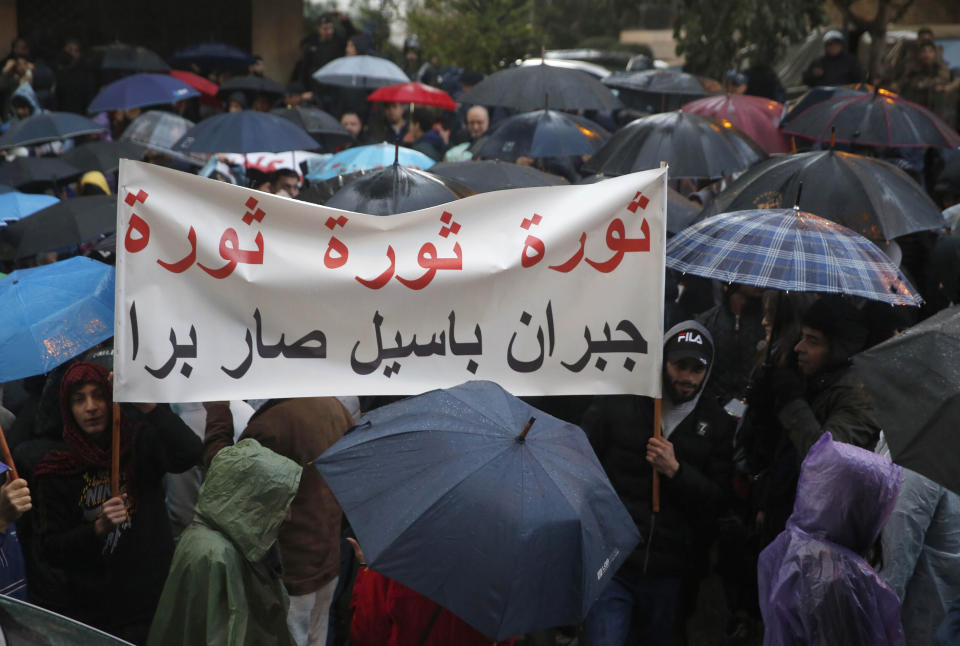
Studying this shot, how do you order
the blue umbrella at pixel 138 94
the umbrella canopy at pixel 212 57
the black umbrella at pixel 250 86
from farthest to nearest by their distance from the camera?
1. the umbrella canopy at pixel 212 57
2. the black umbrella at pixel 250 86
3. the blue umbrella at pixel 138 94

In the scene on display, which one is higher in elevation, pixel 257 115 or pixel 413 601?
pixel 257 115

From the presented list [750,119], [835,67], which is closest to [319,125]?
[750,119]

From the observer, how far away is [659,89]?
41.0 feet

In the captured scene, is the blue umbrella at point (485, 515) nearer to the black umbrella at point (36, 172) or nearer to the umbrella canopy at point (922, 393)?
the umbrella canopy at point (922, 393)

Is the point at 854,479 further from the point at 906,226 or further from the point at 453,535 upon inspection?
the point at 906,226

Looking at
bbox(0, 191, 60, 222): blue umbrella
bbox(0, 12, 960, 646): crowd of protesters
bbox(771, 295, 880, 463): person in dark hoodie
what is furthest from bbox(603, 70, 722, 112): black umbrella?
bbox(771, 295, 880, 463): person in dark hoodie

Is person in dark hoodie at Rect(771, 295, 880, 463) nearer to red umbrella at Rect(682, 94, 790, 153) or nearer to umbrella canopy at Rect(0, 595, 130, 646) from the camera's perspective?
umbrella canopy at Rect(0, 595, 130, 646)

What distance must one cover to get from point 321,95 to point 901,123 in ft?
33.6

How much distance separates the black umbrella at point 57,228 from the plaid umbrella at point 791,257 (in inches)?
151

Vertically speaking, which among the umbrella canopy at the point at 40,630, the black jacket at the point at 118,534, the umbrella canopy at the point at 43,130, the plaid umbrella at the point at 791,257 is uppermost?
the plaid umbrella at the point at 791,257

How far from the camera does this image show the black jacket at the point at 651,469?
4.72m

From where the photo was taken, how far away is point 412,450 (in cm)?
353

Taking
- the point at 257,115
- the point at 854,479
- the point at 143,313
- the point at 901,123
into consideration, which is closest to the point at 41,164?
the point at 257,115

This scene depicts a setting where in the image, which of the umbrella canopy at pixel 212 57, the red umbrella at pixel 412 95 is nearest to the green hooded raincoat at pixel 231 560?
the red umbrella at pixel 412 95
